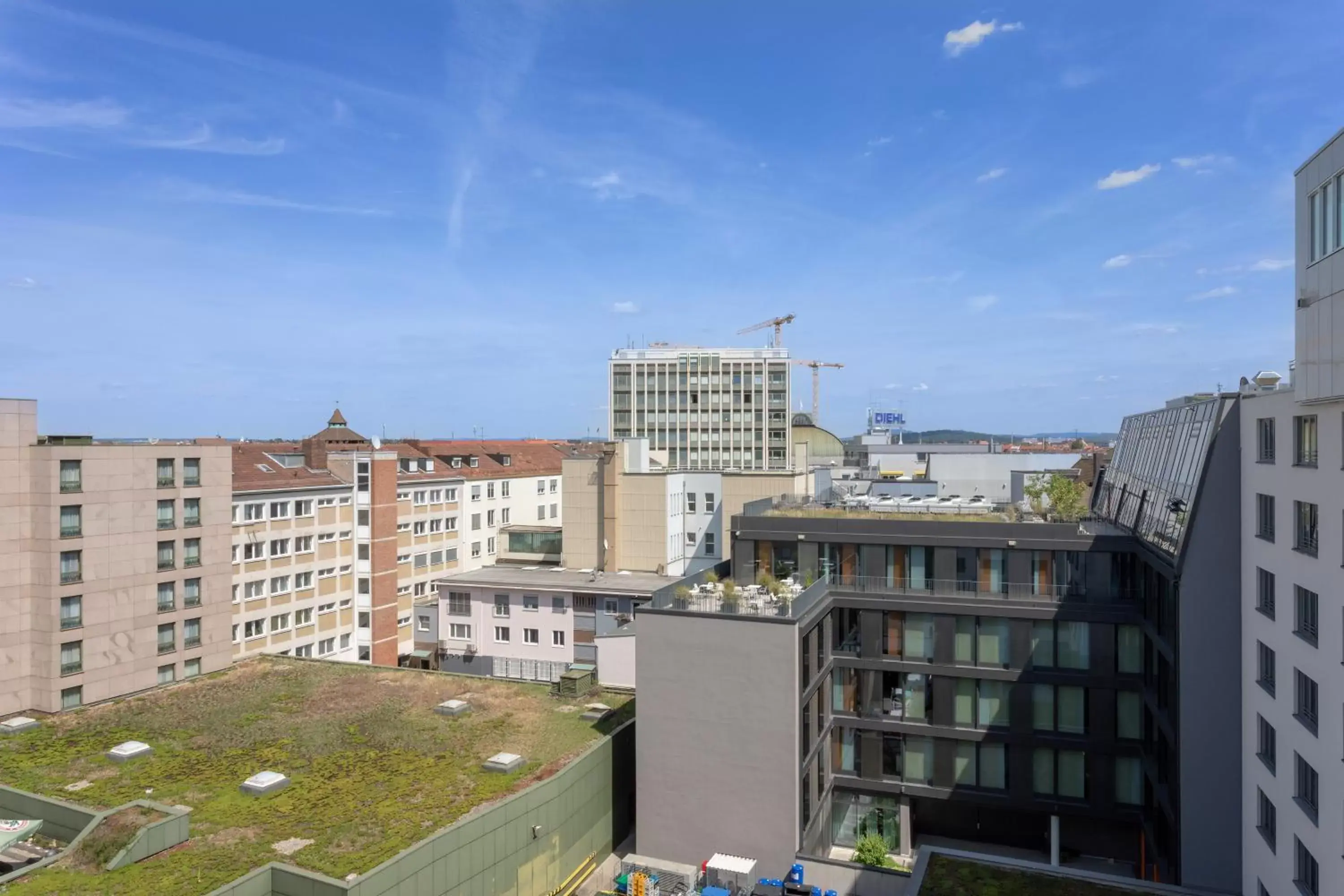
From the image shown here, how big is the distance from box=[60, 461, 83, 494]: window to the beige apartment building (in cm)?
6

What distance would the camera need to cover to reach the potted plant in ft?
100

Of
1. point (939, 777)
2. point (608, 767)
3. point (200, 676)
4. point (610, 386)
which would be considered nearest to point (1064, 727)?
point (939, 777)

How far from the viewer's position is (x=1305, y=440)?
71.2 feet

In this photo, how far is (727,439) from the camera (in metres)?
120

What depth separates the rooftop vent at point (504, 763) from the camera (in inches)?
1130

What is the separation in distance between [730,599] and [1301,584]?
1680 cm

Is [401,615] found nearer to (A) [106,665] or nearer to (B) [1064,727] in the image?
(A) [106,665]

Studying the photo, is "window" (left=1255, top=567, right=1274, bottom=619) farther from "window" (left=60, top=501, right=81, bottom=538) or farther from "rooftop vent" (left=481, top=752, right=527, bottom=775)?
"window" (left=60, top=501, right=81, bottom=538)

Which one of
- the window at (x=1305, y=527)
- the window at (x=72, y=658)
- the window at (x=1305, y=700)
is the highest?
the window at (x=1305, y=527)

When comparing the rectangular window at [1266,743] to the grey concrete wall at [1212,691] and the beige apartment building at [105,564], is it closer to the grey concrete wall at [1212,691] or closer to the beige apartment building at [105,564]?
the grey concrete wall at [1212,691]

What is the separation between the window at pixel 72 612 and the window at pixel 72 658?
75cm

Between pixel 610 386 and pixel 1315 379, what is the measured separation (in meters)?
107

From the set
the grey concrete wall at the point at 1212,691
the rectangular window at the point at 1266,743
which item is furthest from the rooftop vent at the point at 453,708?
the rectangular window at the point at 1266,743

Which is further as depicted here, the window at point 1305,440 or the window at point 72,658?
the window at point 72,658
